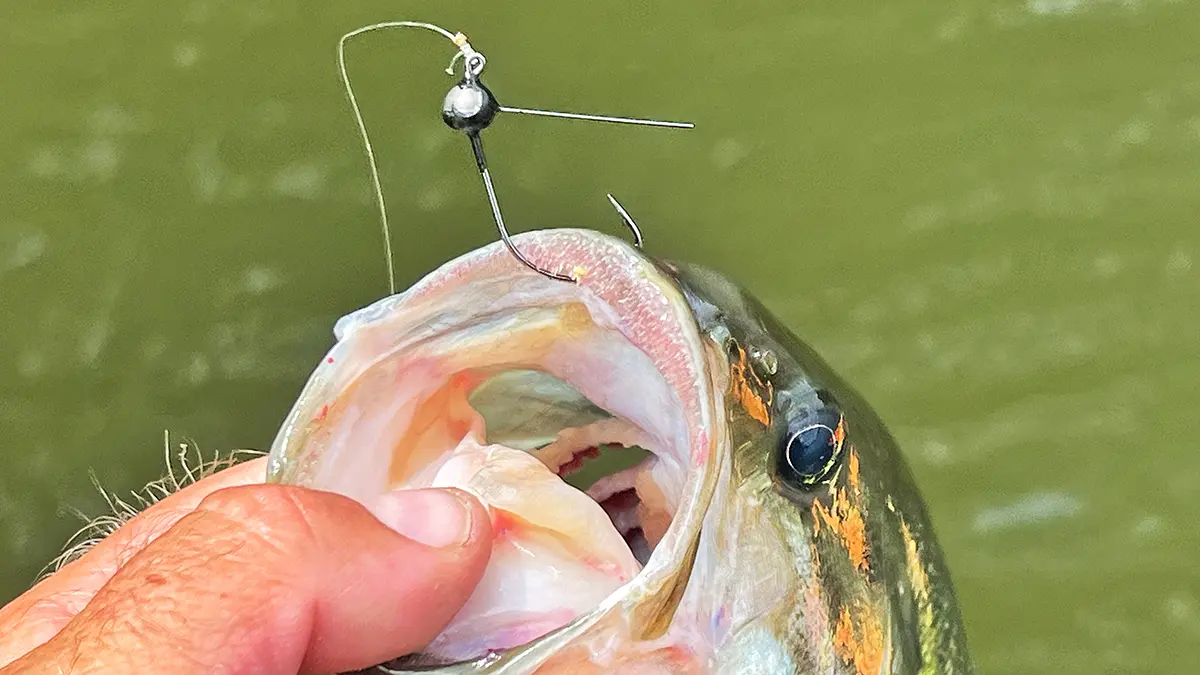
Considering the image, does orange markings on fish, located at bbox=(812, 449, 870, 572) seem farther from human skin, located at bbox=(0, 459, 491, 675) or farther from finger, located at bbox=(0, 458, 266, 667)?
finger, located at bbox=(0, 458, 266, 667)

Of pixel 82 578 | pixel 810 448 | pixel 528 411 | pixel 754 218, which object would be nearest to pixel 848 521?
pixel 810 448

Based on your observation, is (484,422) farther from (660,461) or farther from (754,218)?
(754,218)

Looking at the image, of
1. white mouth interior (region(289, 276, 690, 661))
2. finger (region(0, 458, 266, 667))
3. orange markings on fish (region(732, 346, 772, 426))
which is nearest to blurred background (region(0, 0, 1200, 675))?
finger (region(0, 458, 266, 667))

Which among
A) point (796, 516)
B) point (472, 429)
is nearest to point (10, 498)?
point (472, 429)

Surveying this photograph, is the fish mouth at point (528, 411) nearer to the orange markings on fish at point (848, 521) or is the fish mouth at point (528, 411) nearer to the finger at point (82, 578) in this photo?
the orange markings on fish at point (848, 521)

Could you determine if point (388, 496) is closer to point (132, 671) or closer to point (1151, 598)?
point (132, 671)

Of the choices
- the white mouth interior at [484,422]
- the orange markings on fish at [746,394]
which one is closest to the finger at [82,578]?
the white mouth interior at [484,422]
